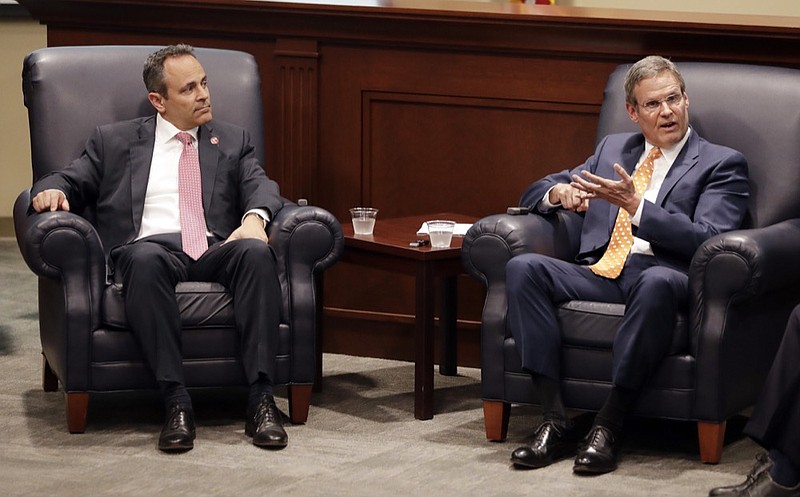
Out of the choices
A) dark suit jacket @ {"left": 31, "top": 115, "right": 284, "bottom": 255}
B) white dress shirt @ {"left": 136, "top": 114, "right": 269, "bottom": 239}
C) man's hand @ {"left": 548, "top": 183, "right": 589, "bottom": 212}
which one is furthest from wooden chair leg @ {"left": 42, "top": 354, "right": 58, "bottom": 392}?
man's hand @ {"left": 548, "top": 183, "right": 589, "bottom": 212}

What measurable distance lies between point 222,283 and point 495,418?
89 cm

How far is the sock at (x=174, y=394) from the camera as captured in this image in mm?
3791

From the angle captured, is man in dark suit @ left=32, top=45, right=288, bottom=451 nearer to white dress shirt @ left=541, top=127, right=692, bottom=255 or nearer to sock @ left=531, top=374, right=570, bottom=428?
sock @ left=531, top=374, right=570, bottom=428

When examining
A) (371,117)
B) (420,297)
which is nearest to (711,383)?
(420,297)

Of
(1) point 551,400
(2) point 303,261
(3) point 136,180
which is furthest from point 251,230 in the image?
(1) point 551,400

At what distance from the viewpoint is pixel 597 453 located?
351cm

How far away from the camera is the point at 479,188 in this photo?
15.6 ft

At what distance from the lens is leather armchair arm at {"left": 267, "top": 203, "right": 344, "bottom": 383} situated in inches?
155

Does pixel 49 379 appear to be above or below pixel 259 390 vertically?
below

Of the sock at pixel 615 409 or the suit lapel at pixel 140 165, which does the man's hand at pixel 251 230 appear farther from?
the sock at pixel 615 409

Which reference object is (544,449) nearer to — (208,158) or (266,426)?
(266,426)

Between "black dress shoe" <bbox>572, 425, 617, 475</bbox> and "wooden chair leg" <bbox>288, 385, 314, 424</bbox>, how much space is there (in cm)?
87

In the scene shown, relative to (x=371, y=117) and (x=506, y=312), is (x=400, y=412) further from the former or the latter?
(x=371, y=117)

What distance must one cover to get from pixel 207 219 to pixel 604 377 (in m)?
1.35
